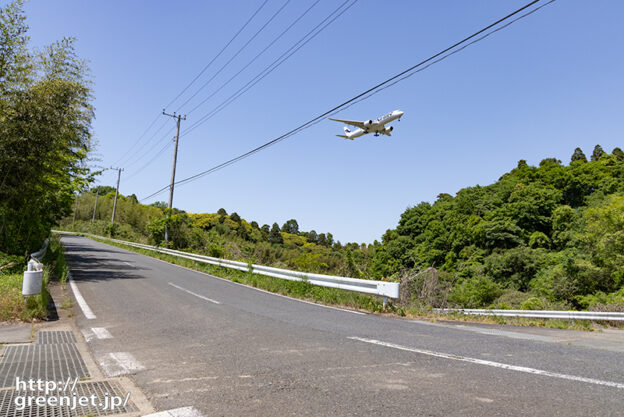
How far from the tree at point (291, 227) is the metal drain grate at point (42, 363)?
123766mm

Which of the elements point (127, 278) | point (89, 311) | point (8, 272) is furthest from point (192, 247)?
point (89, 311)

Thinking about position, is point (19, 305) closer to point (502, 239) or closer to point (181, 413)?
point (181, 413)

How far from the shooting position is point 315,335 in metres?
6.11

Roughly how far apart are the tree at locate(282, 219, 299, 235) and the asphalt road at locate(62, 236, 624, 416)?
122 meters

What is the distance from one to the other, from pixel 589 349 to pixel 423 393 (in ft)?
12.4

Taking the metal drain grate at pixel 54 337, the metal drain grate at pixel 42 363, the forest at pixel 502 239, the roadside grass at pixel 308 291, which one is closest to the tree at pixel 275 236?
the forest at pixel 502 239

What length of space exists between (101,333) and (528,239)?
188 ft

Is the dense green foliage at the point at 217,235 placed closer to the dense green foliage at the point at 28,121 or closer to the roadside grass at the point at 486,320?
the roadside grass at the point at 486,320

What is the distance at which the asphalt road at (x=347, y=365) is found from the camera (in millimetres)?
3139

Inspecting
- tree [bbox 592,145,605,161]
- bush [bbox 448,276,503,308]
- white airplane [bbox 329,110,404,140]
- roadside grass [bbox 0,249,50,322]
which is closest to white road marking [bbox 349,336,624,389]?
roadside grass [bbox 0,249,50,322]

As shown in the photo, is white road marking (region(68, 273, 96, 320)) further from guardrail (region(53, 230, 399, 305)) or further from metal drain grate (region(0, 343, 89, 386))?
guardrail (region(53, 230, 399, 305))

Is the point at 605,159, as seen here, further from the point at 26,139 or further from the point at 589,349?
the point at 26,139

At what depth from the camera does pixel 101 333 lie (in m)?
6.19

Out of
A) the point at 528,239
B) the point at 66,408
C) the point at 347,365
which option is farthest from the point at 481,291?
the point at 66,408
